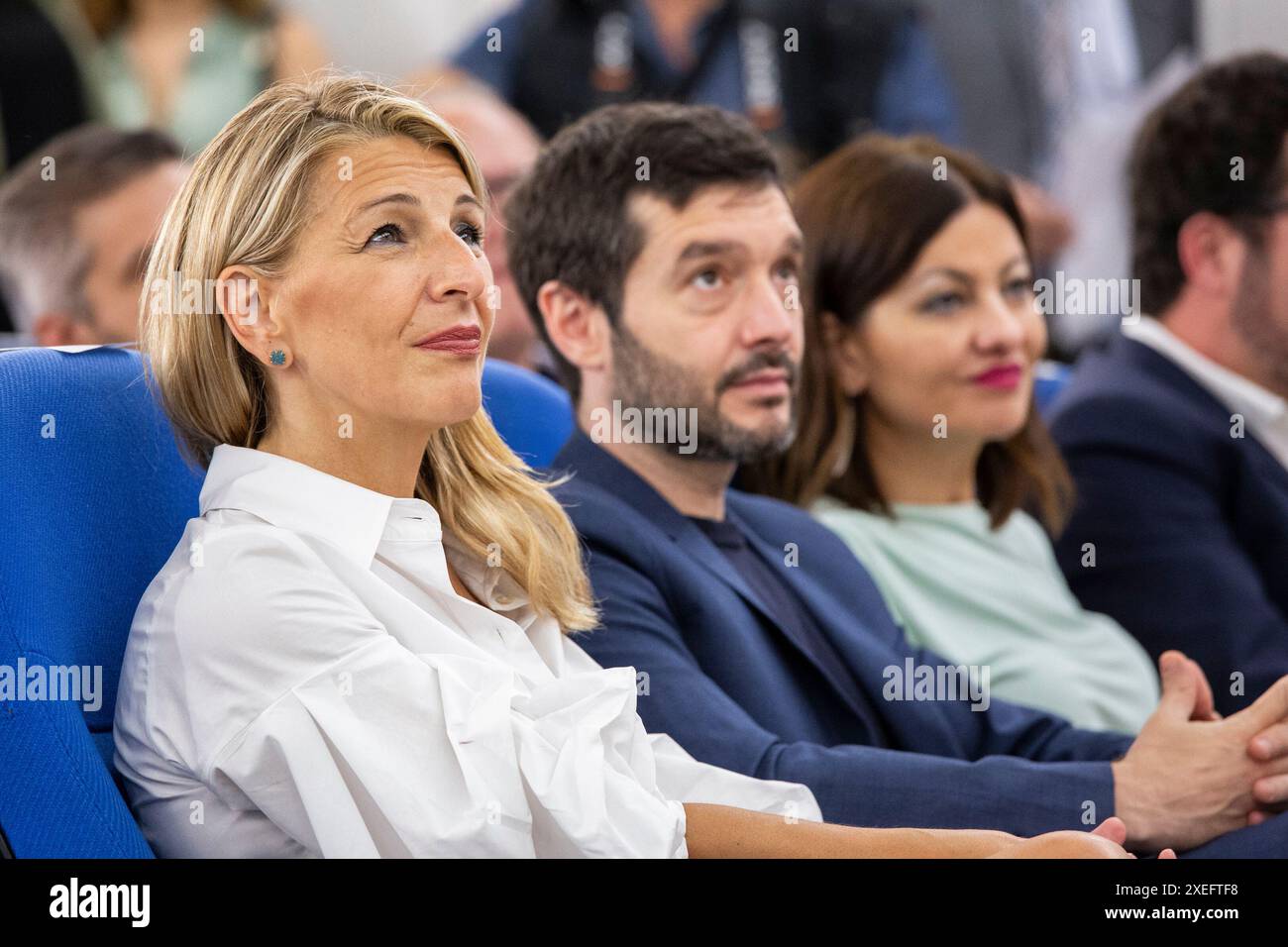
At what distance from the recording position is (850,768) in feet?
4.66

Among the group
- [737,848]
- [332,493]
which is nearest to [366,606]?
[332,493]

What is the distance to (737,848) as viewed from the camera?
1253 millimetres

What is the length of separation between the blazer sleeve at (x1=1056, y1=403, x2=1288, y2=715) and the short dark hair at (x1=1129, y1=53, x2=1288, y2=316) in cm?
36

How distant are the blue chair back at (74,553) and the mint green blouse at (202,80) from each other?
1.95m

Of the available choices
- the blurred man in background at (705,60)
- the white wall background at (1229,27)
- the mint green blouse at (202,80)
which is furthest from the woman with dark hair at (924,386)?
the white wall background at (1229,27)

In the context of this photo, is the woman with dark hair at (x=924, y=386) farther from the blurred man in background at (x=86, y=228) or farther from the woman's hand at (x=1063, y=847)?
the blurred man in background at (x=86, y=228)

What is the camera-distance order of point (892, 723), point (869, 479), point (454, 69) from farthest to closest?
1. point (454, 69)
2. point (869, 479)
3. point (892, 723)

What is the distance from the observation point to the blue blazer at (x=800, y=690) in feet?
4.66

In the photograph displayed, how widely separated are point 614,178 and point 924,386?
0.55 meters

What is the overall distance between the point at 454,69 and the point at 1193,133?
1.62m

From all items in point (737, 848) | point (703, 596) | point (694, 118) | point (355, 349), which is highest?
point (694, 118)

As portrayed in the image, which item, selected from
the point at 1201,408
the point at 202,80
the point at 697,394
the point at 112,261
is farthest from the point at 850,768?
the point at 202,80

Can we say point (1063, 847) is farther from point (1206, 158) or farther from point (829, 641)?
point (1206, 158)
